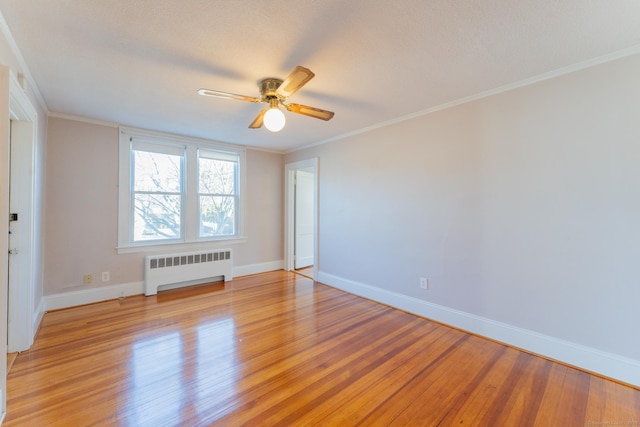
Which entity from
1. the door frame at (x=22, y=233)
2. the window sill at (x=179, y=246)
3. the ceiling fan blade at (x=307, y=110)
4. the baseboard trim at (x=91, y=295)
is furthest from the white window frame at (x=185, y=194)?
the ceiling fan blade at (x=307, y=110)

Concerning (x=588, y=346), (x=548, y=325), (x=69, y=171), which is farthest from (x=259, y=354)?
(x=69, y=171)

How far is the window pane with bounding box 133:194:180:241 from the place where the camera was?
3.76m

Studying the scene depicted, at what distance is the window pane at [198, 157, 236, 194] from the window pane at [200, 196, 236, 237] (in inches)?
5.4

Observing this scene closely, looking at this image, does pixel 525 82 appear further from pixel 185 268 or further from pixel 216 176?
pixel 185 268

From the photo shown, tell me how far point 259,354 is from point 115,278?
2654 mm

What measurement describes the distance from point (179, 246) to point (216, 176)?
129 centimetres

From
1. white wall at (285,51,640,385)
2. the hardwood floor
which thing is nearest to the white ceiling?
white wall at (285,51,640,385)

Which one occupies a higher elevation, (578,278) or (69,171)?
(69,171)

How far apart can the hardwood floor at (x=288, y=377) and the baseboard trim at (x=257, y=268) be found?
1665 millimetres

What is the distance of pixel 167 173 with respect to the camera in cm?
397

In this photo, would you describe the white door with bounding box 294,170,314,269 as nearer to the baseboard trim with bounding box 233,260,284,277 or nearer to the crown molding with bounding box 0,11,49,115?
the baseboard trim with bounding box 233,260,284,277

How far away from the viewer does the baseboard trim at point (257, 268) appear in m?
4.67

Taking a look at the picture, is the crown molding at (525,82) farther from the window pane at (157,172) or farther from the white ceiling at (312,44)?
the window pane at (157,172)

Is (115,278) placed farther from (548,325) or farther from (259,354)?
(548,325)
